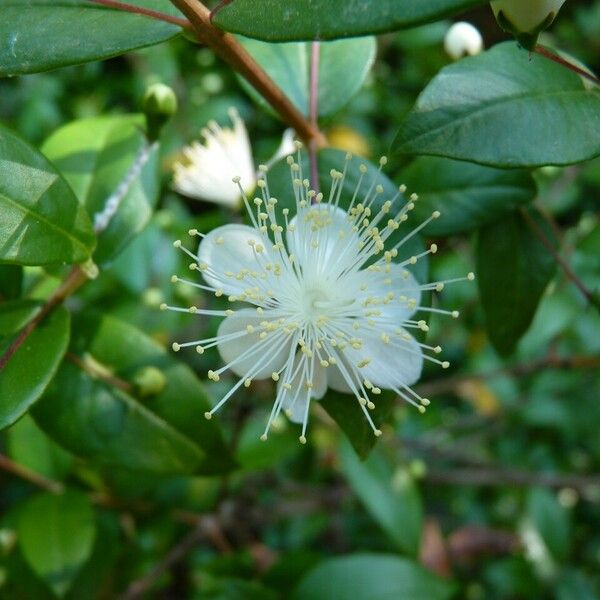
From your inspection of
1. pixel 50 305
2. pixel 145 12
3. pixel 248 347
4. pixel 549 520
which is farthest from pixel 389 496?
pixel 145 12

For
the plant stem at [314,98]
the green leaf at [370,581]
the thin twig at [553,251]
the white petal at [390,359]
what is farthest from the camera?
the green leaf at [370,581]

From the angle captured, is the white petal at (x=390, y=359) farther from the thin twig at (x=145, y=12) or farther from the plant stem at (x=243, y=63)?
the thin twig at (x=145, y=12)

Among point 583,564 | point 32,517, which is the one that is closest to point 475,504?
point 583,564

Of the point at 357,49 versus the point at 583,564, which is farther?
the point at 583,564

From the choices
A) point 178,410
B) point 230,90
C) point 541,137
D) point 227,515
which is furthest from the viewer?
point 230,90

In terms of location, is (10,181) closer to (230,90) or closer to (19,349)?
(19,349)

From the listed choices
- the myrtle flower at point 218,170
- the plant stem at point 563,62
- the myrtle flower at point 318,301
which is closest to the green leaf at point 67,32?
the myrtle flower at point 318,301
